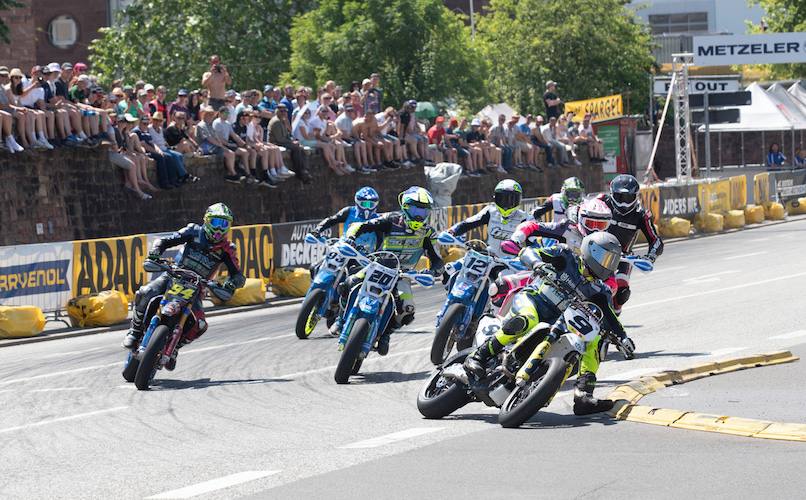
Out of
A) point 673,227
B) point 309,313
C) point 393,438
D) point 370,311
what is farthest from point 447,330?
point 673,227

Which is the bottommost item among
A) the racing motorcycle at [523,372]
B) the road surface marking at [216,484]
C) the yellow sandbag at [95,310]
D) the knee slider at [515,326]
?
the yellow sandbag at [95,310]

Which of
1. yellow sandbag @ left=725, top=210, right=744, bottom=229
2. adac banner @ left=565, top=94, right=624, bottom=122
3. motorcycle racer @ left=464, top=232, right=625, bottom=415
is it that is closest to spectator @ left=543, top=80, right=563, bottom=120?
yellow sandbag @ left=725, top=210, right=744, bottom=229

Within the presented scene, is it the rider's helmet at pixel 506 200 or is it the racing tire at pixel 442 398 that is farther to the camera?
the rider's helmet at pixel 506 200

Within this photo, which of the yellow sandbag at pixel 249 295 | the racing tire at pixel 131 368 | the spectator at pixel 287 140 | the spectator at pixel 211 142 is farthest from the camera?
the spectator at pixel 287 140

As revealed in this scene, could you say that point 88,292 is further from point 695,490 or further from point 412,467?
point 695,490

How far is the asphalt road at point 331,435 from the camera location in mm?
8391

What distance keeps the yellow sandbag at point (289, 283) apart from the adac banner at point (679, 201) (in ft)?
50.8

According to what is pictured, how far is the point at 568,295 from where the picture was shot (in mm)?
10758

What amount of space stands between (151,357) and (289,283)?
11901mm

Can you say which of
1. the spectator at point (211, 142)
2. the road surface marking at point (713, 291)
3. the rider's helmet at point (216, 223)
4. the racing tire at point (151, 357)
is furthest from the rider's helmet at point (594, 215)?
the spectator at point (211, 142)

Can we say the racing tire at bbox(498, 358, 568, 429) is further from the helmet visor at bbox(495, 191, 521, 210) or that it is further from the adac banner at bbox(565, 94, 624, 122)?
the adac banner at bbox(565, 94, 624, 122)

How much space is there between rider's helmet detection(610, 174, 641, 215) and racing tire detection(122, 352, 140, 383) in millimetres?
5064

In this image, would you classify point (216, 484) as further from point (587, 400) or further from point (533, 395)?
point (587, 400)

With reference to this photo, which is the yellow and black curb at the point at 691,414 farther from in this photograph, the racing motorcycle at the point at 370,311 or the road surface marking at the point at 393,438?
the racing motorcycle at the point at 370,311
